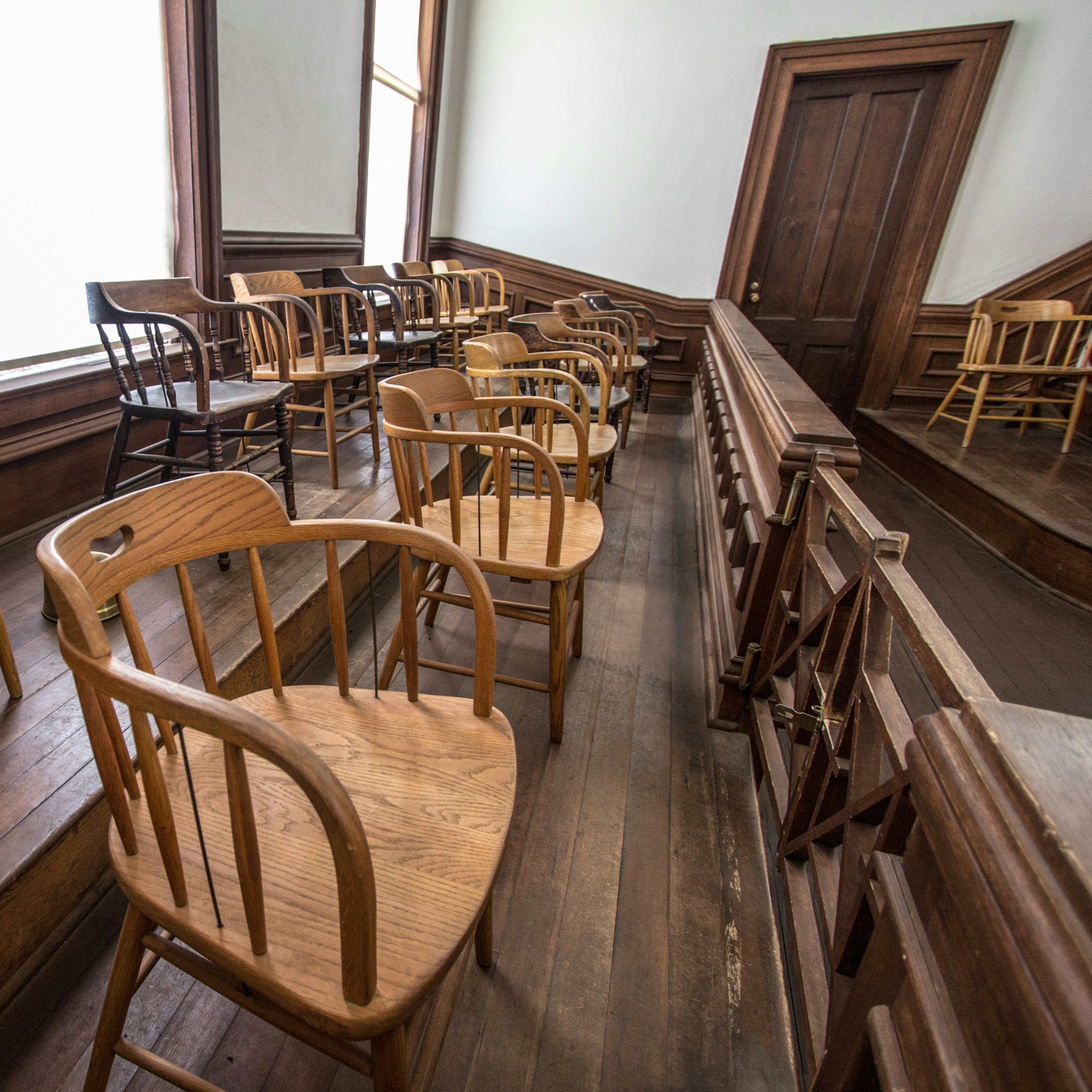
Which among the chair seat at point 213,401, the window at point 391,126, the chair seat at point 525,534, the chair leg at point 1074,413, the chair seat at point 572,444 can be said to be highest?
the window at point 391,126

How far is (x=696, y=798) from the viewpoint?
1346mm

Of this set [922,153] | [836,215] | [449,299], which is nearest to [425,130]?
[449,299]

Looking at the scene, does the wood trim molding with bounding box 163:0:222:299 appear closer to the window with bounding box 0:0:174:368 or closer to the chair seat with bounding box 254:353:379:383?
the window with bounding box 0:0:174:368

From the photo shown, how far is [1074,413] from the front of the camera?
351cm

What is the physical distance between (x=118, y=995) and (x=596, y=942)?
26.3 inches

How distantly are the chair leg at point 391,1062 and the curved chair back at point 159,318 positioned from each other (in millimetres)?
1490

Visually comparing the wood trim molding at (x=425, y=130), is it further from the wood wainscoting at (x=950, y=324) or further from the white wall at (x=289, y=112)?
the wood wainscoting at (x=950, y=324)

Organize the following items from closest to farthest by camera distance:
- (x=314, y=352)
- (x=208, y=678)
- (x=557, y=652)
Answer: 1. (x=208, y=678)
2. (x=557, y=652)
3. (x=314, y=352)

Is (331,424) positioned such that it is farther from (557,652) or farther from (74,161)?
(557,652)

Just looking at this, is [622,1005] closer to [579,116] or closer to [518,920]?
[518,920]

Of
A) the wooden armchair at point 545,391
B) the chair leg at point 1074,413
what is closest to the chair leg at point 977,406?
the chair leg at point 1074,413

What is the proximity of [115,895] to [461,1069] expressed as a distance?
62cm

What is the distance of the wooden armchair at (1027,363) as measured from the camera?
3564 mm

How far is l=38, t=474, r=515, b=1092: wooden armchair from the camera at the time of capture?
0.49 meters
